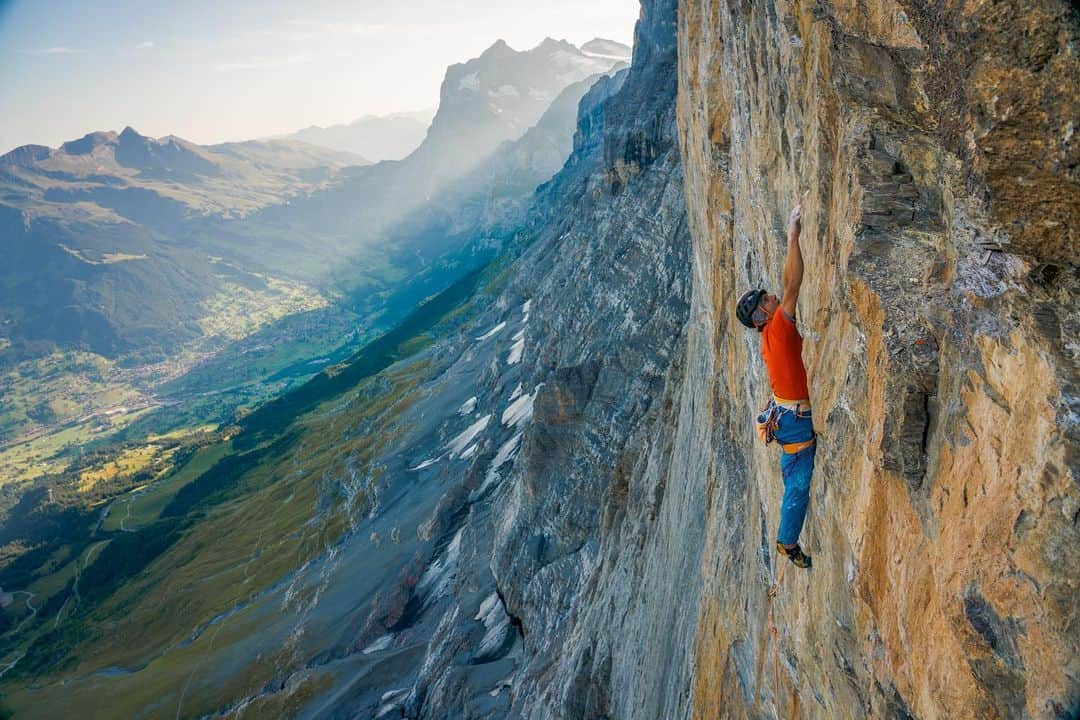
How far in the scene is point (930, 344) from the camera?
6.47 m

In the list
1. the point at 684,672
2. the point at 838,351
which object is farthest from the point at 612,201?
the point at 838,351

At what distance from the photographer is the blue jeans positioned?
29.9ft

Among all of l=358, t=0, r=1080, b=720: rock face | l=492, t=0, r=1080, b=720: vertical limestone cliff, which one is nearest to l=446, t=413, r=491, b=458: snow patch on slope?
l=358, t=0, r=1080, b=720: rock face

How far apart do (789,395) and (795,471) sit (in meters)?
1.12

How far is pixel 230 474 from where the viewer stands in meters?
177

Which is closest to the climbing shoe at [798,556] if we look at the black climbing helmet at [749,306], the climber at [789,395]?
the climber at [789,395]

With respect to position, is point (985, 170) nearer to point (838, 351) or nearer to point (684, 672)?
point (838, 351)

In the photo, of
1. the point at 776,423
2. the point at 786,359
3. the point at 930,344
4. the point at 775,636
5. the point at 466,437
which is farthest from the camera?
the point at 466,437

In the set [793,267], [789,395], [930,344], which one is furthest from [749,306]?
[930,344]

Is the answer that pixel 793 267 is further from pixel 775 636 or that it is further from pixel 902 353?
pixel 775 636

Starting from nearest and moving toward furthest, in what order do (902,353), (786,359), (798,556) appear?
(902,353) → (786,359) → (798,556)

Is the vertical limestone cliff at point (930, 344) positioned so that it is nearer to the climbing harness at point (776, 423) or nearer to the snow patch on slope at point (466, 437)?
the climbing harness at point (776, 423)

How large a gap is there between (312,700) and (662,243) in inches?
1964

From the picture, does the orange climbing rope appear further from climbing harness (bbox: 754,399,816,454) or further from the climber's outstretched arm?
the climber's outstretched arm
